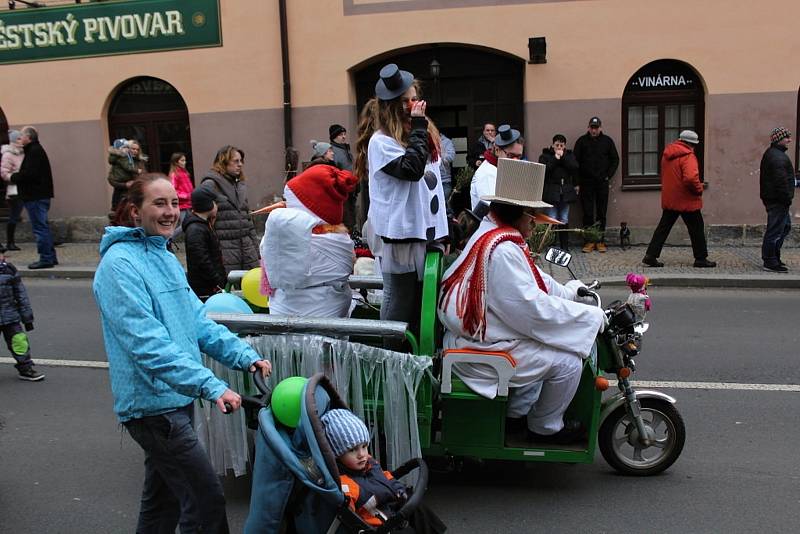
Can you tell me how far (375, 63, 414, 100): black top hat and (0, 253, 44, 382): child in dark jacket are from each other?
3940 mm

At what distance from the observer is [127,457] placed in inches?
203

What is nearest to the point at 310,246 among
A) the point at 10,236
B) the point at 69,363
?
the point at 69,363

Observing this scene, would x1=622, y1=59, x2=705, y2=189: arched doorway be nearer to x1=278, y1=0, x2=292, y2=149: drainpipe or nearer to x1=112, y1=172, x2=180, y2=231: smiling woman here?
x1=278, y1=0, x2=292, y2=149: drainpipe

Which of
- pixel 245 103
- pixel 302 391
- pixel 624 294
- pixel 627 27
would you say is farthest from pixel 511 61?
pixel 302 391

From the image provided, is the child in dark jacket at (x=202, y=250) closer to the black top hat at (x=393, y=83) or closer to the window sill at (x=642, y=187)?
the black top hat at (x=393, y=83)

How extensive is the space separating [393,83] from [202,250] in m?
2.56

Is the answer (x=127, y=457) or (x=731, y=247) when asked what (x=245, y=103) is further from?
(x=127, y=457)

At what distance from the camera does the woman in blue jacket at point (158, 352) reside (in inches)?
120

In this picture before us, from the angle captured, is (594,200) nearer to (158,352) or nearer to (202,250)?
(202,250)

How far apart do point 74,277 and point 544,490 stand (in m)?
9.53

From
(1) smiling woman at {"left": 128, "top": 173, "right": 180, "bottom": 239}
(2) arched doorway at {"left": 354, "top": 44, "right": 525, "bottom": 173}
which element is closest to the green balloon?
(1) smiling woman at {"left": 128, "top": 173, "right": 180, "bottom": 239}

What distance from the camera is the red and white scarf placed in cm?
418

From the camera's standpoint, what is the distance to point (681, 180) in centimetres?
1097

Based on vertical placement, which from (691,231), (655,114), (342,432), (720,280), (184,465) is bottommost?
(720,280)
